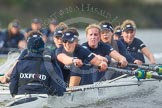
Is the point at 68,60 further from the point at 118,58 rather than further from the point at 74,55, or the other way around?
the point at 118,58

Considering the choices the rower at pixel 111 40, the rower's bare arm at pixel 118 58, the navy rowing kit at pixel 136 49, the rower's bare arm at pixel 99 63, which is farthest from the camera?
the navy rowing kit at pixel 136 49

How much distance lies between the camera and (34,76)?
9.40 meters

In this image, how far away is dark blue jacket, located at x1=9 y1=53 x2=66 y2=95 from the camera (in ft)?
30.8

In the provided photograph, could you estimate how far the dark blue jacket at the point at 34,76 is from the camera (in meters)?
9.39

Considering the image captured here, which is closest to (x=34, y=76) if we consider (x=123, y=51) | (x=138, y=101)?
(x=138, y=101)

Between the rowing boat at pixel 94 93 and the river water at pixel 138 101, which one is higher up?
the rowing boat at pixel 94 93

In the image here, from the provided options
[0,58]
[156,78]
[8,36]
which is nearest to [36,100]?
[156,78]

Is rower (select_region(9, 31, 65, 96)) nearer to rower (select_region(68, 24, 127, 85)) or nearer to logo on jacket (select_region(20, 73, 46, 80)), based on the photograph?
logo on jacket (select_region(20, 73, 46, 80))

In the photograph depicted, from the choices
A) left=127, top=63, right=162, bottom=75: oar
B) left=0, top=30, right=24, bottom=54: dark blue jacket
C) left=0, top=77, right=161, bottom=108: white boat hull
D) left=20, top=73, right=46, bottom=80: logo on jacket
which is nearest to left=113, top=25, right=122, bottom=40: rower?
left=127, top=63, right=162, bottom=75: oar

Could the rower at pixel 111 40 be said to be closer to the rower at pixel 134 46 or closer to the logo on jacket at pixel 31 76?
the rower at pixel 134 46

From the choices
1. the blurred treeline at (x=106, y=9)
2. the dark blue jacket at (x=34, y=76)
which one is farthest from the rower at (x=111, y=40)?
the blurred treeline at (x=106, y=9)

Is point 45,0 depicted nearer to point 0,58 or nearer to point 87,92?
point 0,58

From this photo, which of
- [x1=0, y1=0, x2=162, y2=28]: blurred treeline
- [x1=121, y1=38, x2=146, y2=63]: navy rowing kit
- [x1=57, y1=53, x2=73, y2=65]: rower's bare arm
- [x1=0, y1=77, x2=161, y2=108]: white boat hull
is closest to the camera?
[x1=0, y1=77, x2=161, y2=108]: white boat hull

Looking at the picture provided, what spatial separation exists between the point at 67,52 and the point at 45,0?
104ft
